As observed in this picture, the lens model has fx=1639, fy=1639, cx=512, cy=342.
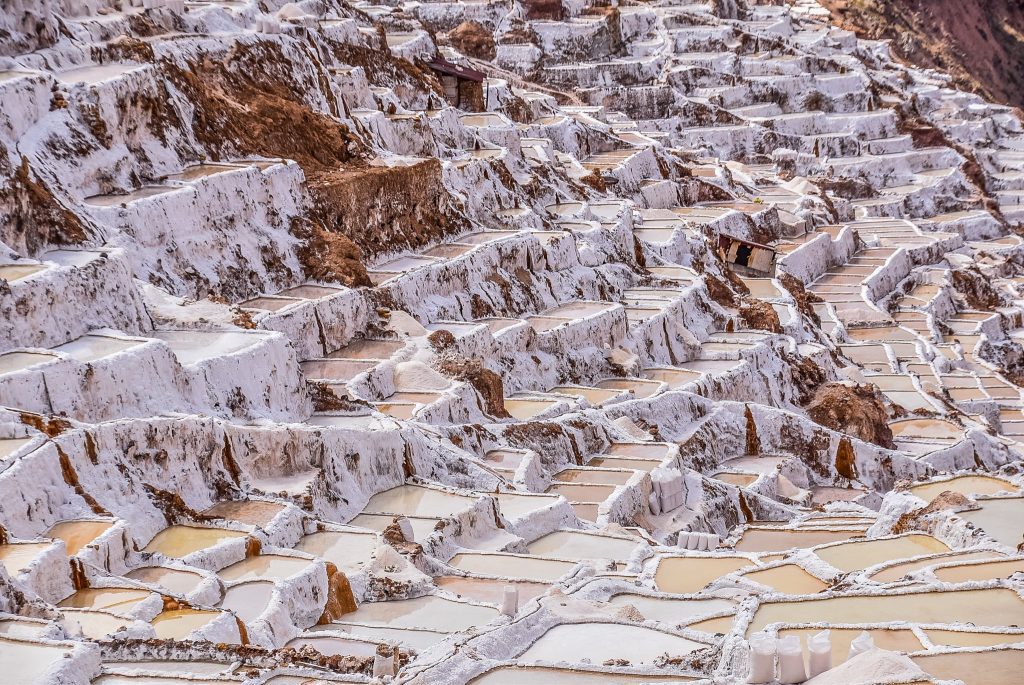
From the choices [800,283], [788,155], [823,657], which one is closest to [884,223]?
[788,155]

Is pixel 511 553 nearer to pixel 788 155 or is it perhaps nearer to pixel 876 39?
pixel 788 155

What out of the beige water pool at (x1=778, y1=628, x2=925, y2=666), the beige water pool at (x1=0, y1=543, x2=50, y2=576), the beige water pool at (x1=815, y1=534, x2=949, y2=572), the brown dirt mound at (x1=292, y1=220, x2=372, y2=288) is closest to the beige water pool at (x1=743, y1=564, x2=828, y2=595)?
the beige water pool at (x1=815, y1=534, x2=949, y2=572)

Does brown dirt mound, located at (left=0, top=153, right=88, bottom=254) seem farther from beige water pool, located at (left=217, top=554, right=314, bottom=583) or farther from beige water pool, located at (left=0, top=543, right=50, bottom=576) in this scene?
beige water pool, located at (left=0, top=543, right=50, bottom=576)

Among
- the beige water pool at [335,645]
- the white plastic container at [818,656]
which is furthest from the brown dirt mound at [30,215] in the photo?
the white plastic container at [818,656]

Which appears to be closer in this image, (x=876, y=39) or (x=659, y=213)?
(x=659, y=213)

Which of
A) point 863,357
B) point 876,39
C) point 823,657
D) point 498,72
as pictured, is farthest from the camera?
point 876,39

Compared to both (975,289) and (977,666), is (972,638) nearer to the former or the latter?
(977,666)
